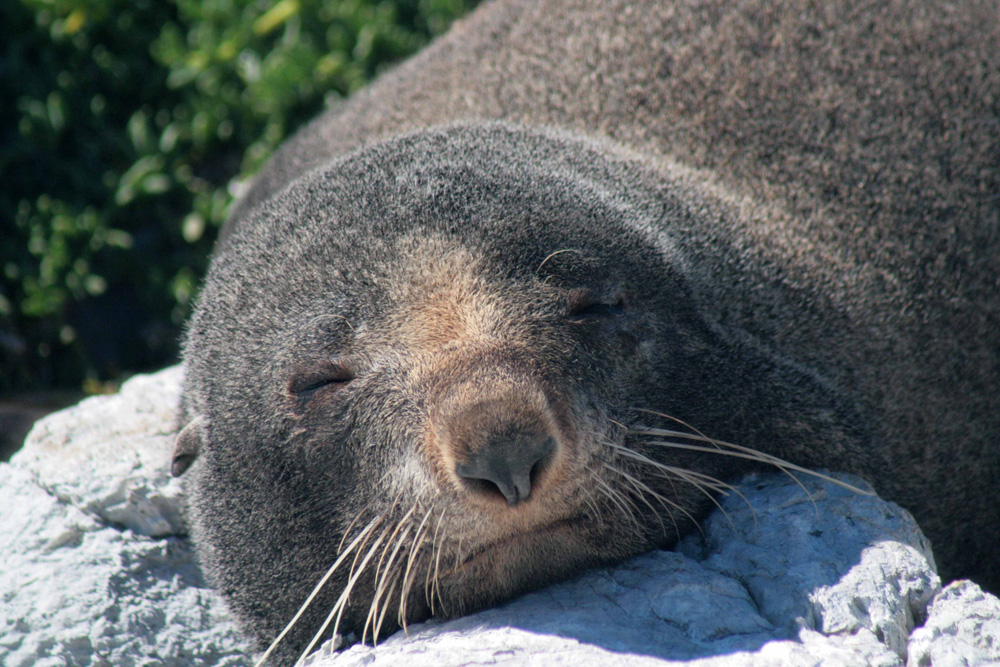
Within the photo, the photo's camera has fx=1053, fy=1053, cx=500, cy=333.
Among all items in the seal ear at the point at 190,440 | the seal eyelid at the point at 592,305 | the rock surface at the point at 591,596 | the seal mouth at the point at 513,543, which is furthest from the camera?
the seal ear at the point at 190,440

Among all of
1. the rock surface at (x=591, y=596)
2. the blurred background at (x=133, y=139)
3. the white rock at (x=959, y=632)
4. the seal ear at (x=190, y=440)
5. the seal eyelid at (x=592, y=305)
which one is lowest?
the white rock at (x=959, y=632)

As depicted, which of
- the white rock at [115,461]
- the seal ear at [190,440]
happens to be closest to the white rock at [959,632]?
the seal ear at [190,440]

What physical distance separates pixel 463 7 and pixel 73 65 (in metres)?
2.64

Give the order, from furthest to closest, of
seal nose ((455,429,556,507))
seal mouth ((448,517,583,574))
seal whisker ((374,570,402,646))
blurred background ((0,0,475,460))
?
blurred background ((0,0,475,460))
seal whisker ((374,570,402,646))
seal mouth ((448,517,583,574))
seal nose ((455,429,556,507))

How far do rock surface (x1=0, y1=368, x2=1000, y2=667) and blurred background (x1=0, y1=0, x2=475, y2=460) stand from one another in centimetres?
206

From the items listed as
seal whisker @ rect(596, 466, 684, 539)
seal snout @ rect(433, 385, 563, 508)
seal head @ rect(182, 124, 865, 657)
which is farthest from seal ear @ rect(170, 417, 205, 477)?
seal whisker @ rect(596, 466, 684, 539)

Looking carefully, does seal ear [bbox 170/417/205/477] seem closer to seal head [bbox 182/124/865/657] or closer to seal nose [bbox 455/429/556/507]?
seal head [bbox 182/124/865/657]

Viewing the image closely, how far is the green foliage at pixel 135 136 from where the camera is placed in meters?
6.31

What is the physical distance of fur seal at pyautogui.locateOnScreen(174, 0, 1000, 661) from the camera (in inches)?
113

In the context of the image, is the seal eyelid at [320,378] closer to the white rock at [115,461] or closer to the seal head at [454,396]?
the seal head at [454,396]

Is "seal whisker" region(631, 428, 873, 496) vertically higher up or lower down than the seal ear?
lower down

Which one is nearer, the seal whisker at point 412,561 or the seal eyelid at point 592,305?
the seal whisker at point 412,561

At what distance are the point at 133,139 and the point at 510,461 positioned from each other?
16.4 ft

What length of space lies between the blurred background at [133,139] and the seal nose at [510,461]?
158 inches
